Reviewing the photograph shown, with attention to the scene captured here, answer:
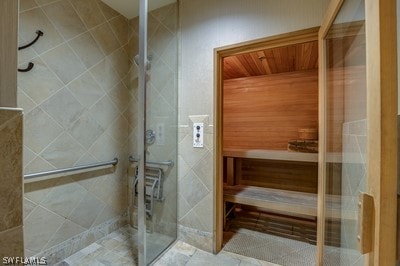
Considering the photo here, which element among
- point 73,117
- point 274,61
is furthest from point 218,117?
point 73,117

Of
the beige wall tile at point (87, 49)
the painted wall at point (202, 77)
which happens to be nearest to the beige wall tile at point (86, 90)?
the beige wall tile at point (87, 49)

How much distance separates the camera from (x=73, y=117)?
1493mm

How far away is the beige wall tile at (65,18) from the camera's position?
4.46 feet

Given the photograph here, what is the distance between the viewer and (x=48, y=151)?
52.9 inches

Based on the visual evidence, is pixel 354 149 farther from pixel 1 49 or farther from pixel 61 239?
pixel 61 239

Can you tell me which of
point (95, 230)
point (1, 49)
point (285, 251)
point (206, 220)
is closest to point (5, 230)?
point (1, 49)

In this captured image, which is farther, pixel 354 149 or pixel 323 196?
pixel 323 196

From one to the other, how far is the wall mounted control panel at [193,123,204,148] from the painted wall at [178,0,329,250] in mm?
41

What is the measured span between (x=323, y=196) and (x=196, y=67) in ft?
4.24

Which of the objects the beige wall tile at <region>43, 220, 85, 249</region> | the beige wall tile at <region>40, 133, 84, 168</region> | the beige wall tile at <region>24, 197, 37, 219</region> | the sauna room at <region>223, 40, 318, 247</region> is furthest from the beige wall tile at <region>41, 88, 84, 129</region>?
the sauna room at <region>223, 40, 318, 247</region>

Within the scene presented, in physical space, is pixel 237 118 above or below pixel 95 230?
above

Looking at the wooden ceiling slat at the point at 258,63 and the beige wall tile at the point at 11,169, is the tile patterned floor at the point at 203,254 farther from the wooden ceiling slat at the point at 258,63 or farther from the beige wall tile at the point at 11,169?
the wooden ceiling slat at the point at 258,63

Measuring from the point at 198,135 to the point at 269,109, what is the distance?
1.27m

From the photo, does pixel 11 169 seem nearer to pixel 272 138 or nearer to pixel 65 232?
pixel 65 232
